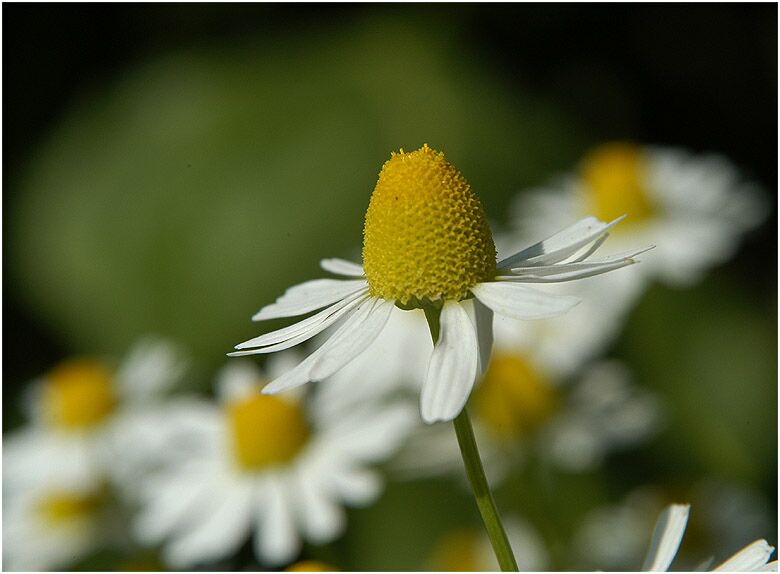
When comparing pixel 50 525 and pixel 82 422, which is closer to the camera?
pixel 50 525

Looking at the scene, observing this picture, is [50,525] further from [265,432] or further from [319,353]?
[319,353]

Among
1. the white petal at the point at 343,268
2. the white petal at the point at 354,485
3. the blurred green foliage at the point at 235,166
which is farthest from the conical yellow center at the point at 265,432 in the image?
the blurred green foliage at the point at 235,166

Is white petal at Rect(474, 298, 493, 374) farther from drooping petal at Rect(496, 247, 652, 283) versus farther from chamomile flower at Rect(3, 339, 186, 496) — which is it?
chamomile flower at Rect(3, 339, 186, 496)

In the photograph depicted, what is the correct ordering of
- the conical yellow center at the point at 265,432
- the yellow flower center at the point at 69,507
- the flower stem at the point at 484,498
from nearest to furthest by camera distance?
the flower stem at the point at 484,498, the conical yellow center at the point at 265,432, the yellow flower center at the point at 69,507

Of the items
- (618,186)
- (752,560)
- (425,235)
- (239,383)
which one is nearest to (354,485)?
(239,383)

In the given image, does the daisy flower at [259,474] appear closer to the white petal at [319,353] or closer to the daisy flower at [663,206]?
the white petal at [319,353]

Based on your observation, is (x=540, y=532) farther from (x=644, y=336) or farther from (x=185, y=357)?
(x=185, y=357)

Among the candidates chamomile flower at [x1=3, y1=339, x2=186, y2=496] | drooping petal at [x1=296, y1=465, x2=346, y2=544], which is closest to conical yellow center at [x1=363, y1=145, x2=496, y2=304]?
drooping petal at [x1=296, y1=465, x2=346, y2=544]

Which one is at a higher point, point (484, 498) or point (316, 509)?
point (484, 498)
